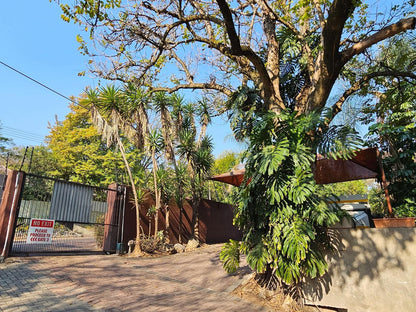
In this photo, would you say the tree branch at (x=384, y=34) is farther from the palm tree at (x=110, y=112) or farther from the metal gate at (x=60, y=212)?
the metal gate at (x=60, y=212)

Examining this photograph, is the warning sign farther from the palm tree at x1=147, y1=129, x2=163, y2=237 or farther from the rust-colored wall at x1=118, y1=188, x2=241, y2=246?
the palm tree at x1=147, y1=129, x2=163, y2=237

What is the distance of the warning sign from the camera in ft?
23.0

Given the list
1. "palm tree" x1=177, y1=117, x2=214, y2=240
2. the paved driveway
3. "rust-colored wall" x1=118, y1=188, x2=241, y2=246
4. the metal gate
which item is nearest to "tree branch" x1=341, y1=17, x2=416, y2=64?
the paved driveway

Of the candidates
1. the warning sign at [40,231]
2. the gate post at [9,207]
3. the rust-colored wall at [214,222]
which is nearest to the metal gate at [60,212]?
the warning sign at [40,231]

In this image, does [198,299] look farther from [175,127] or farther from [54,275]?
[175,127]

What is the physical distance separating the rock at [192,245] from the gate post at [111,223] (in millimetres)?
2832

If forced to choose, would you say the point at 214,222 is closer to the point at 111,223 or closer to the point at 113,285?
the point at 111,223

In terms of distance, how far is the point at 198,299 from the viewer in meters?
4.95

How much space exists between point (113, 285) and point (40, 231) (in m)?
3.15

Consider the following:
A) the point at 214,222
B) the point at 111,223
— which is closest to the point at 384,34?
the point at 111,223

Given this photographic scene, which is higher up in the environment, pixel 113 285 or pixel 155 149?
pixel 155 149

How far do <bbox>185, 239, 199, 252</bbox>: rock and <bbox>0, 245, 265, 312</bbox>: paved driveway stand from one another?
2.60 metres

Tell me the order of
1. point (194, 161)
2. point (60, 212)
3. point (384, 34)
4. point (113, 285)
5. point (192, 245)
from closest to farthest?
point (384, 34), point (113, 285), point (60, 212), point (192, 245), point (194, 161)

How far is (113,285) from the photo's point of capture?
17.8 feet
